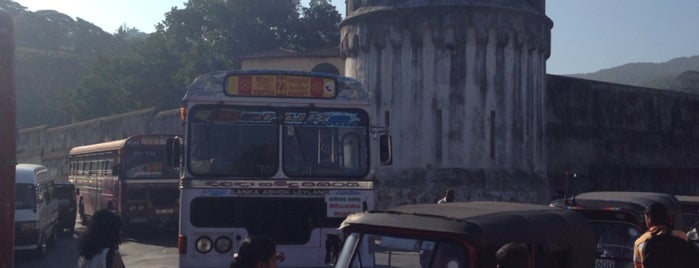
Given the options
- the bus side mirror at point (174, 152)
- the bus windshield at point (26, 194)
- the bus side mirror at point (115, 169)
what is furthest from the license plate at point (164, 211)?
the bus side mirror at point (174, 152)

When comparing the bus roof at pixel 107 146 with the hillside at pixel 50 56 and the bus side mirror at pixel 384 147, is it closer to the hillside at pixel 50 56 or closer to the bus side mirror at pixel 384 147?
the bus side mirror at pixel 384 147

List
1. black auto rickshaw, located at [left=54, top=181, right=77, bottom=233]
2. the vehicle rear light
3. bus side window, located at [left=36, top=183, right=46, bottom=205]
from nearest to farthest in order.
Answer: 1. the vehicle rear light
2. bus side window, located at [left=36, top=183, right=46, bottom=205]
3. black auto rickshaw, located at [left=54, top=181, right=77, bottom=233]

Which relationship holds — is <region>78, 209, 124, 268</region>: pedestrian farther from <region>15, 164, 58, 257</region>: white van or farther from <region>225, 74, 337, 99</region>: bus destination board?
<region>15, 164, 58, 257</region>: white van

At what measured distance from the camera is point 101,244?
22.6 feet

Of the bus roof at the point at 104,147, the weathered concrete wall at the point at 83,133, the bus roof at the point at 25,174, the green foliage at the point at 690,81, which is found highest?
the green foliage at the point at 690,81

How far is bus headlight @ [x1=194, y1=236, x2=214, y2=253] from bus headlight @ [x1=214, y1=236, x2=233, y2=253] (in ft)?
0.24

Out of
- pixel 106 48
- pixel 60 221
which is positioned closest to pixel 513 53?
pixel 60 221

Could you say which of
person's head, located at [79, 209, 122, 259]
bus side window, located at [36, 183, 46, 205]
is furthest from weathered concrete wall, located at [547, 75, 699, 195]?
person's head, located at [79, 209, 122, 259]

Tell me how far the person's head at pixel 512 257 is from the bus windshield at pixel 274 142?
5773mm

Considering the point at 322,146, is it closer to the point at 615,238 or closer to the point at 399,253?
the point at 615,238

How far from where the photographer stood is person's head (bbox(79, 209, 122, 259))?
688 cm

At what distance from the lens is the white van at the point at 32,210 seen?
1817 centimetres

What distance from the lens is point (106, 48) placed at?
3974 inches

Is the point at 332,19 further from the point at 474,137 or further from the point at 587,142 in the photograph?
the point at 474,137
